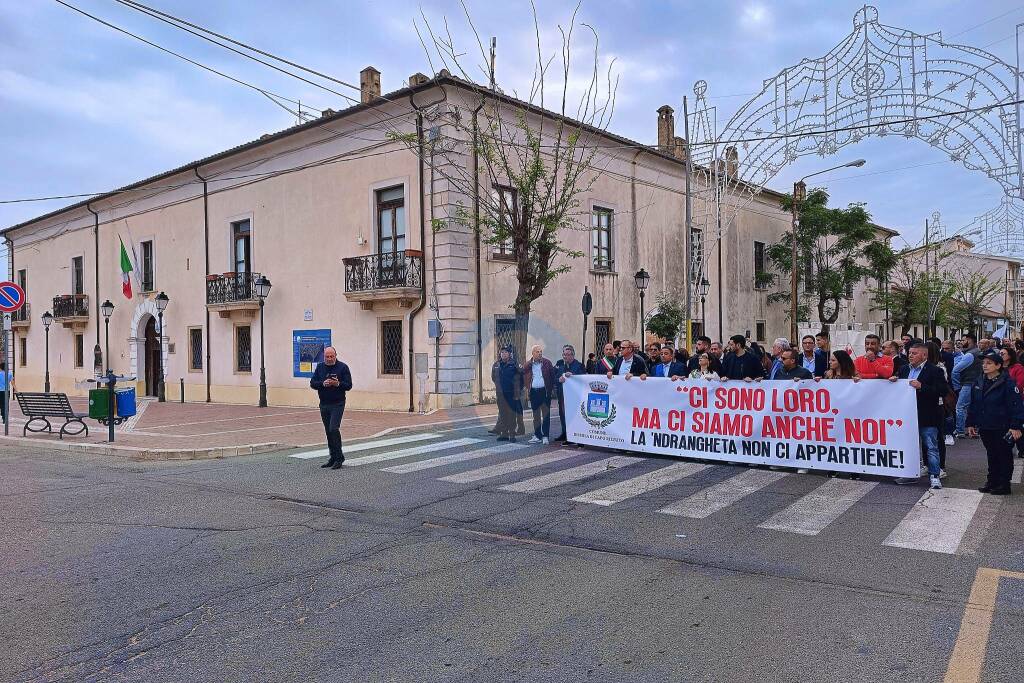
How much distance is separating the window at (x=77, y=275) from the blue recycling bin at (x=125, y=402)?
2273 cm

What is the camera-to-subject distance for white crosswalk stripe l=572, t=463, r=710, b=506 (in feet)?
26.5

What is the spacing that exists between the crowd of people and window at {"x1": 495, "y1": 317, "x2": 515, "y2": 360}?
7.07 meters

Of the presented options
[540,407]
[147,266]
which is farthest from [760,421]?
[147,266]

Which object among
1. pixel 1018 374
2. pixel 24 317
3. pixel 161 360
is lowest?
pixel 1018 374

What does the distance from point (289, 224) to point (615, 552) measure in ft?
64.5

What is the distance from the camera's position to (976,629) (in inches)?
170

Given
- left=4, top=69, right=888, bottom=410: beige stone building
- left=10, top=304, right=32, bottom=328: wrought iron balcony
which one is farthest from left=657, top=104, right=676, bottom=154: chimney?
left=10, top=304, right=32, bottom=328: wrought iron balcony

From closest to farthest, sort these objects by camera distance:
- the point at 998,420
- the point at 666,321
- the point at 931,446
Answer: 1. the point at 998,420
2. the point at 931,446
3. the point at 666,321

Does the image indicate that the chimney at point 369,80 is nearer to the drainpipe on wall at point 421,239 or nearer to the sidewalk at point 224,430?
the drainpipe on wall at point 421,239

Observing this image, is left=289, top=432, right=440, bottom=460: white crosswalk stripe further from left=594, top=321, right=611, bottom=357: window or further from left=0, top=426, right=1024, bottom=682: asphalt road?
left=594, top=321, right=611, bottom=357: window

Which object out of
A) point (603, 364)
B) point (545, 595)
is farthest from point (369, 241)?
point (545, 595)

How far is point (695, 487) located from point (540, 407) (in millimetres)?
4315

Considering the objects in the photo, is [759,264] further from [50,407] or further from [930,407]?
[50,407]


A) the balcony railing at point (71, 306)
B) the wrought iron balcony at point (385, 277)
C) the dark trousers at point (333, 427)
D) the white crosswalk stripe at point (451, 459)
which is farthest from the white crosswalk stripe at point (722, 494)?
the balcony railing at point (71, 306)
